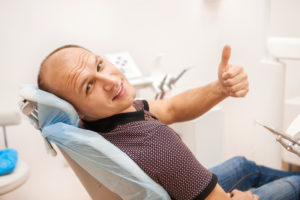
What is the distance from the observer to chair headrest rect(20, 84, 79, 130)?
87 centimetres

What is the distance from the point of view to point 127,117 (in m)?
0.96

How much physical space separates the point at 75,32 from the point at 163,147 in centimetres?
138

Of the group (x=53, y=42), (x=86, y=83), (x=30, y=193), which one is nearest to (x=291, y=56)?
(x=86, y=83)

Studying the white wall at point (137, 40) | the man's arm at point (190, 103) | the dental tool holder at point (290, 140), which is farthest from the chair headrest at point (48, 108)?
the white wall at point (137, 40)

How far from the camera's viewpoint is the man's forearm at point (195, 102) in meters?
1.26

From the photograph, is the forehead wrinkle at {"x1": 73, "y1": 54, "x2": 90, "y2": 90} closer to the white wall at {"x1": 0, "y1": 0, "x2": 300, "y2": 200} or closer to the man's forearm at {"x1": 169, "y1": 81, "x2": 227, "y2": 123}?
the man's forearm at {"x1": 169, "y1": 81, "x2": 227, "y2": 123}

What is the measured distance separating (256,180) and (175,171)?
2.88 ft

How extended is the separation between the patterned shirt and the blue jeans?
0.49 m

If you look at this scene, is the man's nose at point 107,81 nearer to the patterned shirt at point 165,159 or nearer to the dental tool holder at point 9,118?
the patterned shirt at point 165,159

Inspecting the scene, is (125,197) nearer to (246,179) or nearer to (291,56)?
(246,179)

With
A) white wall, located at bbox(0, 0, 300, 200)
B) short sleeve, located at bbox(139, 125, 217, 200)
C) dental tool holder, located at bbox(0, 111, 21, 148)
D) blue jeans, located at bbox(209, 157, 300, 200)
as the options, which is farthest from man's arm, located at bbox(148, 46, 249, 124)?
white wall, located at bbox(0, 0, 300, 200)

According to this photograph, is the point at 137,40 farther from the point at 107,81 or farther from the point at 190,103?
the point at 107,81

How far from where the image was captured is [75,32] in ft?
6.55

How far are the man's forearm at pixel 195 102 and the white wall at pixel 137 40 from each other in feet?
3.21
